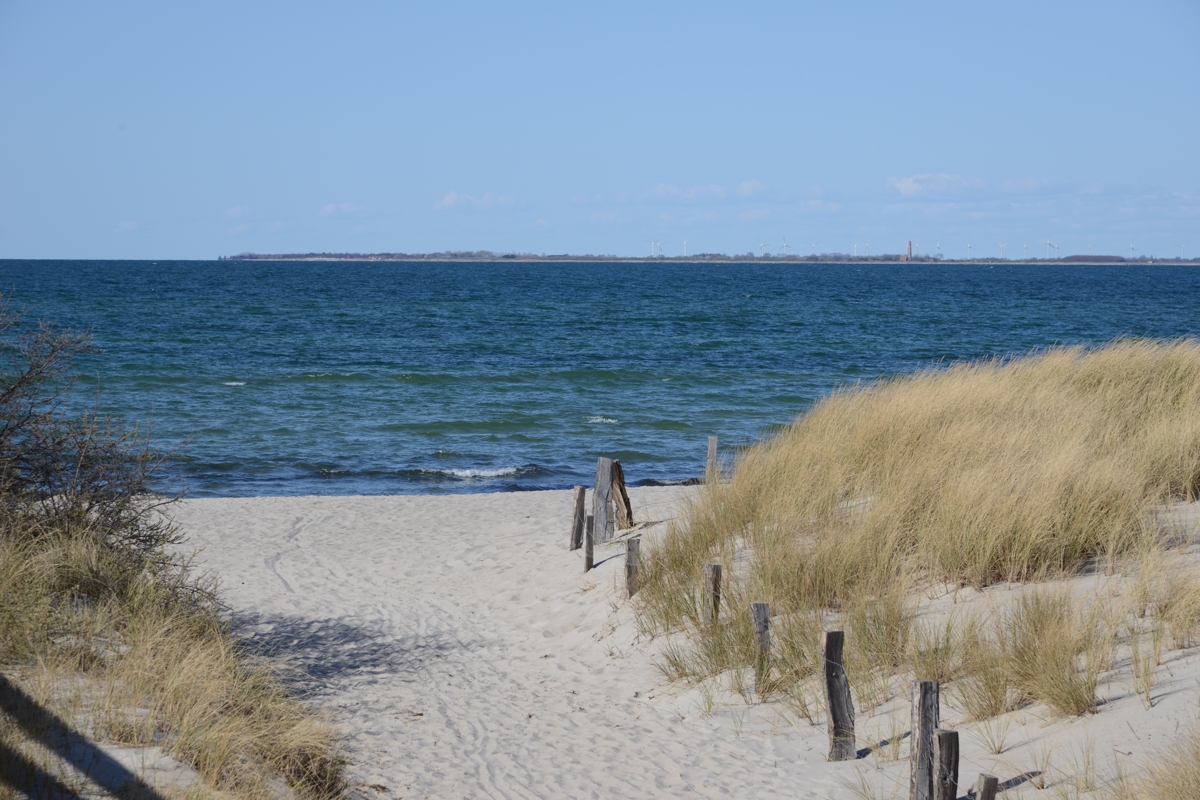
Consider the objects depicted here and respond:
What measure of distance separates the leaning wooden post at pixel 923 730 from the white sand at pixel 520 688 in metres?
0.46

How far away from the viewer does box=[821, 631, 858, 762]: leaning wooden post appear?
217 inches

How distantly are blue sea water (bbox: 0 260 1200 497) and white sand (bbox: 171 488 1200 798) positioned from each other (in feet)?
11.7

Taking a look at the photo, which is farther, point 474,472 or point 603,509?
point 474,472

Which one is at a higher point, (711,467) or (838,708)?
(711,467)

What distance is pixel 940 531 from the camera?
24.4ft

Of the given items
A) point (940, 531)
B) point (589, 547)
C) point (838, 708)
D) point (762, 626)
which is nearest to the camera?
point (838, 708)

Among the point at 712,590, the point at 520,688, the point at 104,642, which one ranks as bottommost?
the point at 520,688

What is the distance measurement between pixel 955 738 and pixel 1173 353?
10.4 meters

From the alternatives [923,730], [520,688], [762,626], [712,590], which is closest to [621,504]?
[520,688]

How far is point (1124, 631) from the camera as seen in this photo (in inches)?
232

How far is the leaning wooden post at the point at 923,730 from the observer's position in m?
4.64

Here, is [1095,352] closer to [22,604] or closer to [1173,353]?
[1173,353]

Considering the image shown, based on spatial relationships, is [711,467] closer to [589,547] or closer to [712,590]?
[589,547]

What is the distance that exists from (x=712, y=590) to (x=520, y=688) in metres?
1.87
